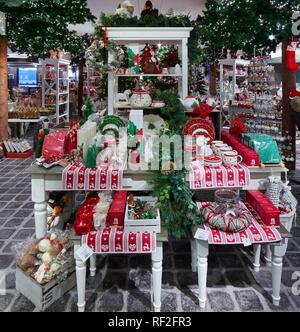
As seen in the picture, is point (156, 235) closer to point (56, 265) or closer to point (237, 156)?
point (56, 265)

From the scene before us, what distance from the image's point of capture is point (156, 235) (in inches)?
99.9

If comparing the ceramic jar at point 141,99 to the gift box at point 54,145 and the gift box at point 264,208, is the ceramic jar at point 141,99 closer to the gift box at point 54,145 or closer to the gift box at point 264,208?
the gift box at point 54,145

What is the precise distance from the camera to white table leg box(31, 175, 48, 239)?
2996mm

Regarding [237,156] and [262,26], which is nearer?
[237,156]

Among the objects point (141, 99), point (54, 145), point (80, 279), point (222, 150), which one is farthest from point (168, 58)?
point (80, 279)

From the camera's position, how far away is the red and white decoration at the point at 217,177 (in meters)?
2.91

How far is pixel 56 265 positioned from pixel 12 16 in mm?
5706

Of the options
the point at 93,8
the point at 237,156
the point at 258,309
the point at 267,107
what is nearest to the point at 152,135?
the point at 237,156

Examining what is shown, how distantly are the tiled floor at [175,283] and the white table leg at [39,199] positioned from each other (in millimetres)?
462

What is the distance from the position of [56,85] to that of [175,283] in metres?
9.24

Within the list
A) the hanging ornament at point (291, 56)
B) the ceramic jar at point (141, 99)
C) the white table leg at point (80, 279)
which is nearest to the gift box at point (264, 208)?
the white table leg at point (80, 279)

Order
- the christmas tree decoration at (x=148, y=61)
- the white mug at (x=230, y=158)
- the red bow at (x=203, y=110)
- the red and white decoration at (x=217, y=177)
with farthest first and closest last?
the christmas tree decoration at (x=148, y=61)
the red bow at (x=203, y=110)
the white mug at (x=230, y=158)
the red and white decoration at (x=217, y=177)

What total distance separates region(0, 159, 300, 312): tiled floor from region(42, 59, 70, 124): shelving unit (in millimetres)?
7748

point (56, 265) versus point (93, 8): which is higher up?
point (93, 8)
